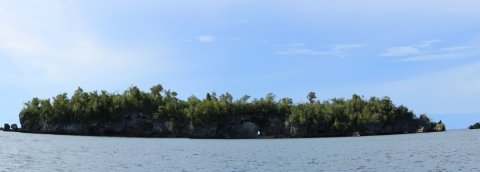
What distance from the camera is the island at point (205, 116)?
154750mm

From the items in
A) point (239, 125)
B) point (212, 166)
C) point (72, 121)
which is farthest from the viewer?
point (239, 125)

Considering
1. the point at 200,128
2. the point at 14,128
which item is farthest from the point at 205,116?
the point at 14,128

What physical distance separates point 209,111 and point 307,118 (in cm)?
3177

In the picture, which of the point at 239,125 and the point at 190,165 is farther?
the point at 239,125

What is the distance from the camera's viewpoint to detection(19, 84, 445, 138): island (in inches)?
6093

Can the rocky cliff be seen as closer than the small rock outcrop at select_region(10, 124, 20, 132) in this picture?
Yes

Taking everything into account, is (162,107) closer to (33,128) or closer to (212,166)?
(33,128)

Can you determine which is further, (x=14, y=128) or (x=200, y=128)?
(x=14, y=128)

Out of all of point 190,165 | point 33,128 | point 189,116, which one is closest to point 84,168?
point 190,165

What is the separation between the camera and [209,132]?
159875 mm

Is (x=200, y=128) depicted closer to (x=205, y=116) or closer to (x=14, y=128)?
(x=205, y=116)

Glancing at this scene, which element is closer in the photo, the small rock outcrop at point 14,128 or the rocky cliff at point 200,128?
the rocky cliff at point 200,128

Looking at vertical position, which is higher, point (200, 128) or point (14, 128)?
point (14, 128)

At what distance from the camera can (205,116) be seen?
157 meters
